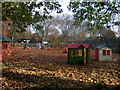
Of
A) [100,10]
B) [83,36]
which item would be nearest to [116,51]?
[100,10]

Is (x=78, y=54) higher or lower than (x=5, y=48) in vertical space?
lower

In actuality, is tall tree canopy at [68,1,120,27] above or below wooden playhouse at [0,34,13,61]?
above

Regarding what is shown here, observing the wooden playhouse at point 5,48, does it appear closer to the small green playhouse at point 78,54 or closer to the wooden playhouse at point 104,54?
the small green playhouse at point 78,54

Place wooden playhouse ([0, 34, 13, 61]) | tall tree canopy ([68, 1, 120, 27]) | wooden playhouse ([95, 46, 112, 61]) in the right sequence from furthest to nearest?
wooden playhouse ([95, 46, 112, 61]), wooden playhouse ([0, 34, 13, 61]), tall tree canopy ([68, 1, 120, 27])

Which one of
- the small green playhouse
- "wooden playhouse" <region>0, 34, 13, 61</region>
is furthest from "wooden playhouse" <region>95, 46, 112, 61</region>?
"wooden playhouse" <region>0, 34, 13, 61</region>

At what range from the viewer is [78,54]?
7.19 metres

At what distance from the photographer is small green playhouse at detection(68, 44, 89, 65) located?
22.9 ft

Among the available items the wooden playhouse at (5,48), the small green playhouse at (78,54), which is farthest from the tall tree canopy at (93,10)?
the wooden playhouse at (5,48)

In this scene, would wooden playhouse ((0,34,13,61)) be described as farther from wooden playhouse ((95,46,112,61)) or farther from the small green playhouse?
wooden playhouse ((95,46,112,61))

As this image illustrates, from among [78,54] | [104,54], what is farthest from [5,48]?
[104,54]

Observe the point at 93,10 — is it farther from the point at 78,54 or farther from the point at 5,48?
the point at 5,48

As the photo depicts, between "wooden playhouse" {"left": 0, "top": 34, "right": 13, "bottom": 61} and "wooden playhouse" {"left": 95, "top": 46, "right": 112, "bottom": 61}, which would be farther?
"wooden playhouse" {"left": 95, "top": 46, "right": 112, "bottom": 61}

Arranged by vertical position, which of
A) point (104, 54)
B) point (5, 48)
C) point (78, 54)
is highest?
point (5, 48)

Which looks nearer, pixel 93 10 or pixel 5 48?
pixel 93 10
